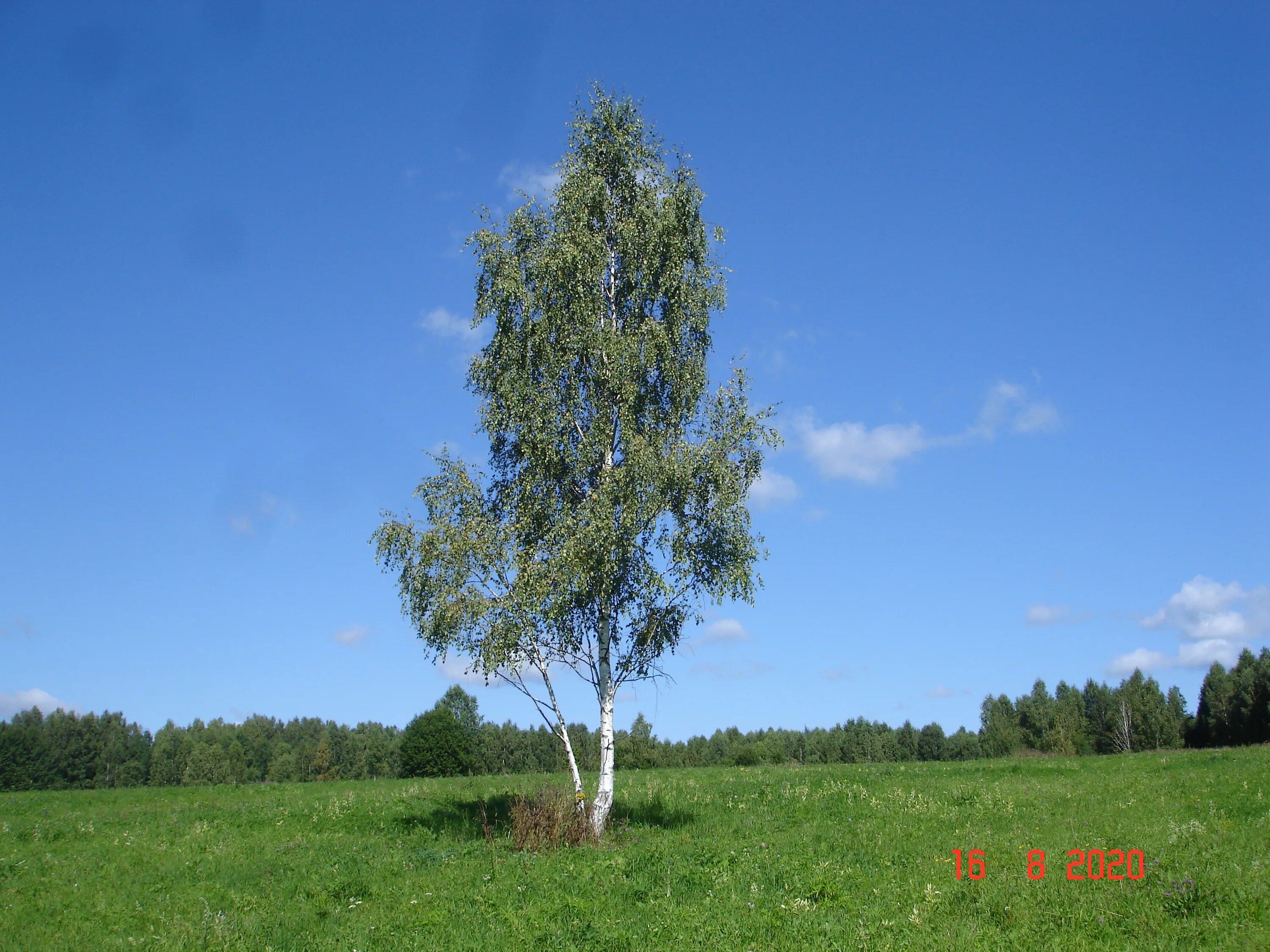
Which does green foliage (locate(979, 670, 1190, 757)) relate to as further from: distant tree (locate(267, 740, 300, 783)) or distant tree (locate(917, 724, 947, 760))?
distant tree (locate(267, 740, 300, 783))

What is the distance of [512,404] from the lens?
2166 centimetres

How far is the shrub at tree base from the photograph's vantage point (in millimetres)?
18438

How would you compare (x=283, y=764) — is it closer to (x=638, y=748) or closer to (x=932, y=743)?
(x=638, y=748)

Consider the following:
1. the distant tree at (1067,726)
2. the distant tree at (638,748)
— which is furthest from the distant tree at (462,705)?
the distant tree at (1067,726)

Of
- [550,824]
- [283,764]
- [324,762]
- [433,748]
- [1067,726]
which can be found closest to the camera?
[550,824]

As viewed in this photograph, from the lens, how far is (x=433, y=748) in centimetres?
6259

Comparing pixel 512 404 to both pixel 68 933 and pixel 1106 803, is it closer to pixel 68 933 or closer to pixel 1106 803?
pixel 68 933

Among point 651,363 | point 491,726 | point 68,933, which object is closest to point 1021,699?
point 491,726

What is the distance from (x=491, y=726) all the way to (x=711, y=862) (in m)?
114
